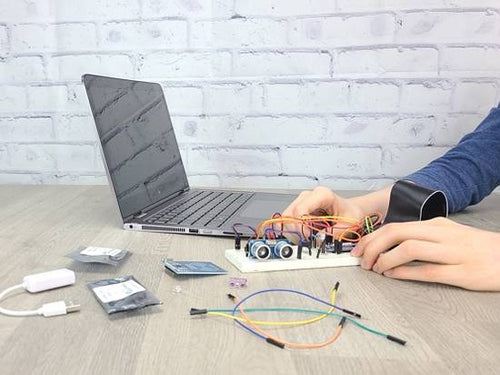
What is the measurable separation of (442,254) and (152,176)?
555mm

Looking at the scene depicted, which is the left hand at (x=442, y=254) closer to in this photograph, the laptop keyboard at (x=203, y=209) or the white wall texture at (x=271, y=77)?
the laptop keyboard at (x=203, y=209)

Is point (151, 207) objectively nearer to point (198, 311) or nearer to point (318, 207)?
point (318, 207)

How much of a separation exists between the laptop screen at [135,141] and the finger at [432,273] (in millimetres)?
440

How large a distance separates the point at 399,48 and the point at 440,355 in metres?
0.93

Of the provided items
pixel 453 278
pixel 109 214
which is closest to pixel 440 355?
pixel 453 278

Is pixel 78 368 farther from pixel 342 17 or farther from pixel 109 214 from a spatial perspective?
pixel 342 17

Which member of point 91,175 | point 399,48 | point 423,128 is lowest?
point 91,175

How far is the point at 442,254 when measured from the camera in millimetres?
521

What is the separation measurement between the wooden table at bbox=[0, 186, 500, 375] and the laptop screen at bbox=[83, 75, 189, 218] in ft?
0.51

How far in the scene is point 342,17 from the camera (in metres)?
1.13

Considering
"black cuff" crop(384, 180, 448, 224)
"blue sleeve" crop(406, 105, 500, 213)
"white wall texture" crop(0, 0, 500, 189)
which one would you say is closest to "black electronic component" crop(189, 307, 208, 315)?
"black cuff" crop(384, 180, 448, 224)

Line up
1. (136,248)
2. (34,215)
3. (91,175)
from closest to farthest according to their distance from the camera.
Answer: (136,248), (34,215), (91,175)

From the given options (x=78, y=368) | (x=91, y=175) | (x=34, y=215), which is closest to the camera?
(x=78, y=368)

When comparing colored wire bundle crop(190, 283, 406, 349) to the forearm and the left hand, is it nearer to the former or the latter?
the left hand
